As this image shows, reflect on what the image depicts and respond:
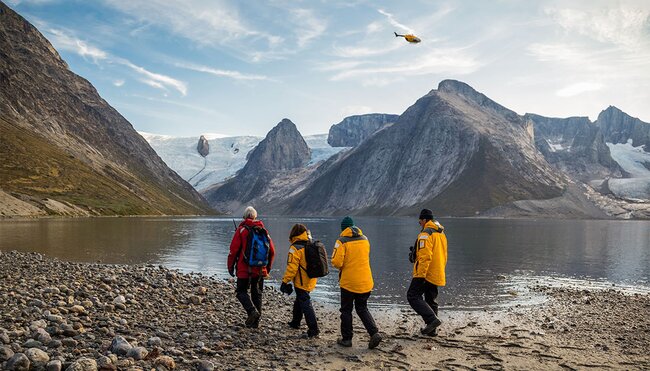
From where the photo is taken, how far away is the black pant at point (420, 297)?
15.9 meters

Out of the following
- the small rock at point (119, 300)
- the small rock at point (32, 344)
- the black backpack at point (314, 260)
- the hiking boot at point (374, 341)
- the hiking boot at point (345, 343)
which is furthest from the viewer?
the small rock at point (119, 300)

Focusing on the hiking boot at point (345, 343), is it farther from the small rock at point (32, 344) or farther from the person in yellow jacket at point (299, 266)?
the small rock at point (32, 344)

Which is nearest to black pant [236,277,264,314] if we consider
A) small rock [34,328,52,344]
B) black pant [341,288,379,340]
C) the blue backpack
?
the blue backpack

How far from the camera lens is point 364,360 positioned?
13.2m

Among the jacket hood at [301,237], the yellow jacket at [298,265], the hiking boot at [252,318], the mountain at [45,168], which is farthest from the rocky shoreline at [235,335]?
the mountain at [45,168]

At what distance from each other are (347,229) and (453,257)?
36712 mm

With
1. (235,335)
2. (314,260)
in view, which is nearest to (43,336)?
(235,335)

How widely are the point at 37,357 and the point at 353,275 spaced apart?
808 centimetres

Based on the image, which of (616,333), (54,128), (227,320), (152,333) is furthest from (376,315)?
(54,128)

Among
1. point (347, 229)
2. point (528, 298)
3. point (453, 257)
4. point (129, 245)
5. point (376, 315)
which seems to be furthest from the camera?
point (129, 245)

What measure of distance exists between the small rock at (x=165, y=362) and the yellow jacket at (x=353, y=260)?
5281 millimetres

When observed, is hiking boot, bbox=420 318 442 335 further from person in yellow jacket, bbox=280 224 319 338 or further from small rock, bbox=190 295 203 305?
small rock, bbox=190 295 203 305

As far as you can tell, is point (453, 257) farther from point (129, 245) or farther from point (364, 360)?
point (364, 360)

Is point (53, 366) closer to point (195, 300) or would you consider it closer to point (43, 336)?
point (43, 336)
